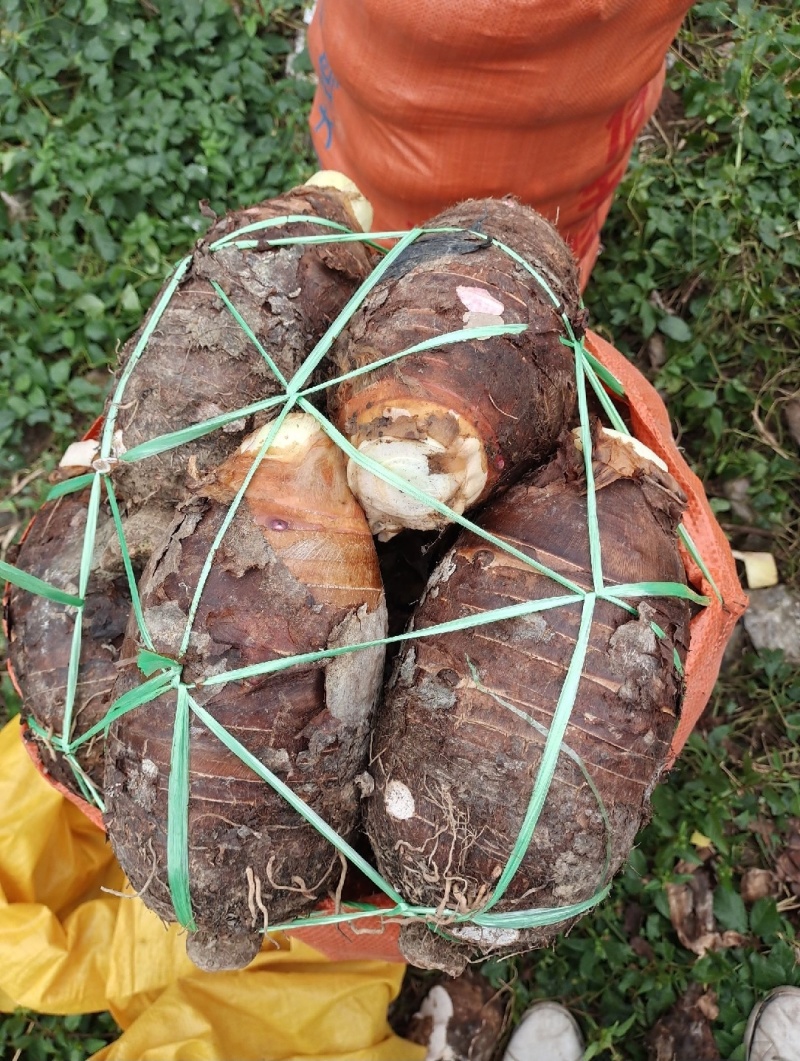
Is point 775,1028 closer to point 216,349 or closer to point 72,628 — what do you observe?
point 72,628

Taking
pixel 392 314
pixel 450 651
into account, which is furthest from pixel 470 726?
pixel 392 314

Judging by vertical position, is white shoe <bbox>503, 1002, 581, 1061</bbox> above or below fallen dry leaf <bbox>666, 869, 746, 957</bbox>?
below

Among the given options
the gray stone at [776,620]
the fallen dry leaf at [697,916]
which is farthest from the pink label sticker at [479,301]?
the fallen dry leaf at [697,916]

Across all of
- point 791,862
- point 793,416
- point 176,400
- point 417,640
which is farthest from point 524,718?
point 793,416

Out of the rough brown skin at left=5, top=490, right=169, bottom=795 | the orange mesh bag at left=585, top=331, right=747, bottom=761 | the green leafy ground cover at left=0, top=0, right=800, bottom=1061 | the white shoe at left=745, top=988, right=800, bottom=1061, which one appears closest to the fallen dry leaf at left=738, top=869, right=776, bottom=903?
the green leafy ground cover at left=0, top=0, right=800, bottom=1061

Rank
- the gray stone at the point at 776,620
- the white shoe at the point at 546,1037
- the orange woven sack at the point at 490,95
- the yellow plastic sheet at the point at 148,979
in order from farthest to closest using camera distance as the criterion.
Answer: the gray stone at the point at 776,620, the white shoe at the point at 546,1037, the yellow plastic sheet at the point at 148,979, the orange woven sack at the point at 490,95

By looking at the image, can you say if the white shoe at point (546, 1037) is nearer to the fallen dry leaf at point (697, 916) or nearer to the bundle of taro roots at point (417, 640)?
the fallen dry leaf at point (697, 916)

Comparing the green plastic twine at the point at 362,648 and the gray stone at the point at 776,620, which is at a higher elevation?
the green plastic twine at the point at 362,648

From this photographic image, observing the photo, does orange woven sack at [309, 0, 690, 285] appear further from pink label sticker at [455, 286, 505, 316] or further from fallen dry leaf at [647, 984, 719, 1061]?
fallen dry leaf at [647, 984, 719, 1061]
